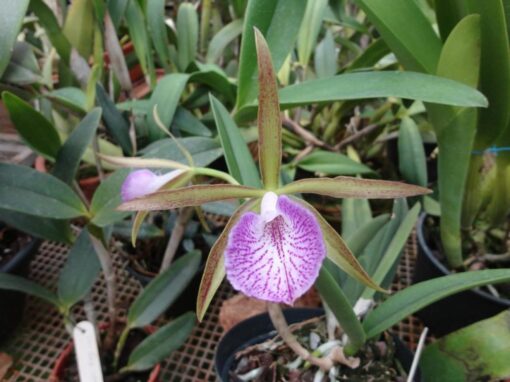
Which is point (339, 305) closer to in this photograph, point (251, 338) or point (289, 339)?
point (289, 339)

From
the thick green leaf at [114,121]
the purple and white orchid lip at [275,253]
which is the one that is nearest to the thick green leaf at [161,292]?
the thick green leaf at [114,121]

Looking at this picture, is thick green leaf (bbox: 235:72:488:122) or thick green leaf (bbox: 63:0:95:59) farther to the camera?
thick green leaf (bbox: 63:0:95:59)

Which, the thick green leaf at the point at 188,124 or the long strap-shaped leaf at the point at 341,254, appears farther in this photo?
the thick green leaf at the point at 188,124

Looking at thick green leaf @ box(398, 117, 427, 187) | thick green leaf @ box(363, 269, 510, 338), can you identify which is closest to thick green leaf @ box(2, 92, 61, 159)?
thick green leaf @ box(363, 269, 510, 338)

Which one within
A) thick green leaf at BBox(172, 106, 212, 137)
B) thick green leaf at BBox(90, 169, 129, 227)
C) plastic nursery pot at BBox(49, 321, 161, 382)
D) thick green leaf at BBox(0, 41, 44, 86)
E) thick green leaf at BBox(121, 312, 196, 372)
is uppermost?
thick green leaf at BBox(0, 41, 44, 86)

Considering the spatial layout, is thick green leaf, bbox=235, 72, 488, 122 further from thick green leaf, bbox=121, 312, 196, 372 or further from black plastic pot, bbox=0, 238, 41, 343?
black plastic pot, bbox=0, 238, 41, 343

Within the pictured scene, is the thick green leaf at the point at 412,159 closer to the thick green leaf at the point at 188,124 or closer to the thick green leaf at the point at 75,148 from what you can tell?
the thick green leaf at the point at 188,124

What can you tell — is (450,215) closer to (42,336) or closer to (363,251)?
(363,251)
